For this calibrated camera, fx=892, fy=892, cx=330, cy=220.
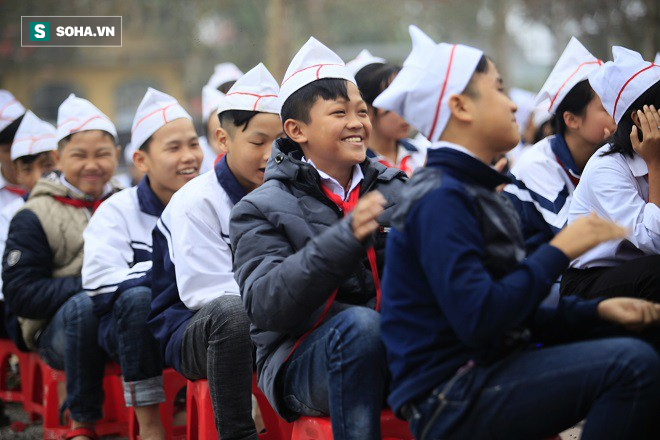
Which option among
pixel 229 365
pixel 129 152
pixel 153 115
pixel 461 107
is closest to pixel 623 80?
pixel 461 107

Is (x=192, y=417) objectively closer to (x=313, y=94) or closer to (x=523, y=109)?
(x=313, y=94)

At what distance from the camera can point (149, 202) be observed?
503 cm

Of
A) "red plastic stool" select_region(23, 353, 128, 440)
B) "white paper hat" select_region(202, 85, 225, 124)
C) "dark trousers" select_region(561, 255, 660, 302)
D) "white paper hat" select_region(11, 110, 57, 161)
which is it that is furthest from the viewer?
"white paper hat" select_region(202, 85, 225, 124)

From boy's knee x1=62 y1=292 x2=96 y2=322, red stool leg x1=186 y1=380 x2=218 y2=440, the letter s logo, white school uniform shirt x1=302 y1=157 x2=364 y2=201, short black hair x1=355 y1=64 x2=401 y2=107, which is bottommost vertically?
red stool leg x1=186 y1=380 x2=218 y2=440

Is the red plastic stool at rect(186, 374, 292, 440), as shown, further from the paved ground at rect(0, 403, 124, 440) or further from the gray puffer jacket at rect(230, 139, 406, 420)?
the paved ground at rect(0, 403, 124, 440)

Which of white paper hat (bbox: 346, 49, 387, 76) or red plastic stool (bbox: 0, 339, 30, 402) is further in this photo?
red plastic stool (bbox: 0, 339, 30, 402)

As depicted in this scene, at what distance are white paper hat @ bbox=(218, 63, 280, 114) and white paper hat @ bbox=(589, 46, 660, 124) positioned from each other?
1.52 m

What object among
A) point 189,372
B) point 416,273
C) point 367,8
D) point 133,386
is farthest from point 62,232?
point 367,8

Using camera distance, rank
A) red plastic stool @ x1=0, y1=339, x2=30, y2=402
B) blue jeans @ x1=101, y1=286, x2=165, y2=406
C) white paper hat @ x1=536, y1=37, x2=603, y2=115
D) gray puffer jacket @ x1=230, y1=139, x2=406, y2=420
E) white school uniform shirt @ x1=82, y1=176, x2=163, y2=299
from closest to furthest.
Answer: gray puffer jacket @ x1=230, y1=139, x2=406, y2=420, blue jeans @ x1=101, y1=286, x2=165, y2=406, white paper hat @ x1=536, y1=37, x2=603, y2=115, white school uniform shirt @ x1=82, y1=176, x2=163, y2=299, red plastic stool @ x1=0, y1=339, x2=30, y2=402

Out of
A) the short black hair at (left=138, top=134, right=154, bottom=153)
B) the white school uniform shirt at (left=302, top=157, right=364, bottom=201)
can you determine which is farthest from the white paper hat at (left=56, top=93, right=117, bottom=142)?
the white school uniform shirt at (left=302, top=157, right=364, bottom=201)

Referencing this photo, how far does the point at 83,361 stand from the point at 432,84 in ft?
9.24

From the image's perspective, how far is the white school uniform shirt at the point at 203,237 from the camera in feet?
13.1

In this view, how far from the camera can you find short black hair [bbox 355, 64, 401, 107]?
5.46 m

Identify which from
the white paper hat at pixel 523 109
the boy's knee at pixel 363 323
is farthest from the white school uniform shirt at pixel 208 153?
the boy's knee at pixel 363 323
